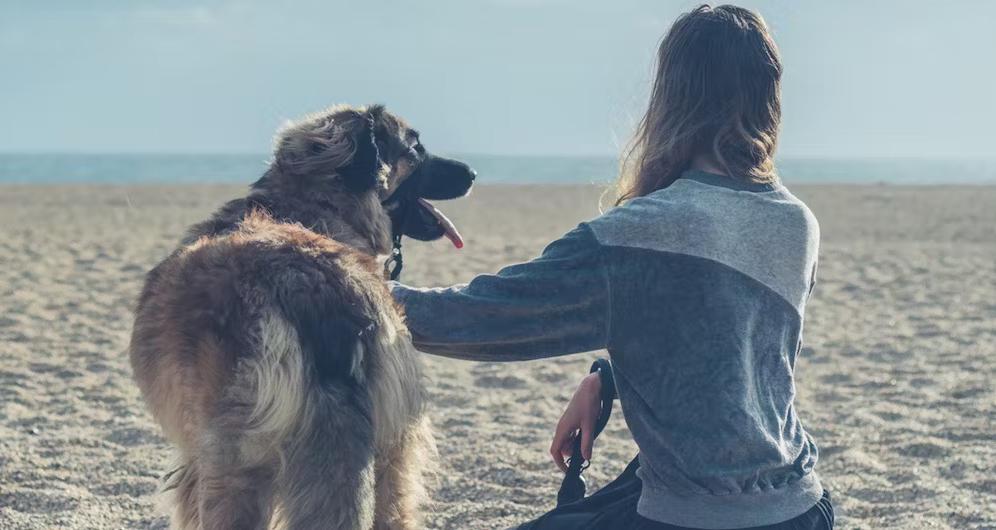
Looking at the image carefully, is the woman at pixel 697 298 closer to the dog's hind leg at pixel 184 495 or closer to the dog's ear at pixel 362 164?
the dog's hind leg at pixel 184 495

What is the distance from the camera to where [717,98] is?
2426mm

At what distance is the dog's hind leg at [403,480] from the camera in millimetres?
2752

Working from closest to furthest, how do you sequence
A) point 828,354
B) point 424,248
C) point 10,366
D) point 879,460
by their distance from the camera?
point 879,460
point 10,366
point 828,354
point 424,248

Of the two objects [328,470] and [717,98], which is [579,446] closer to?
[328,470]

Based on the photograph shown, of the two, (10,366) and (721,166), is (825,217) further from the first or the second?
(721,166)

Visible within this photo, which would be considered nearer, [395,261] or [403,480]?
[403,480]

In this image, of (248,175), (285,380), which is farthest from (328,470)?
(248,175)

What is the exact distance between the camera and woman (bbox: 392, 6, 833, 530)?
2.31 m

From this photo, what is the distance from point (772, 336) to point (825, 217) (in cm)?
1854

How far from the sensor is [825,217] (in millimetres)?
20109

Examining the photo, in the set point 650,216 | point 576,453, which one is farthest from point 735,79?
point 576,453

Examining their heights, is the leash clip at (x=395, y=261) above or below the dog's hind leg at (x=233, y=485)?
above

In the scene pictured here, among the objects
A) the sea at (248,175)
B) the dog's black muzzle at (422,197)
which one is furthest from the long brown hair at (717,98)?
the sea at (248,175)

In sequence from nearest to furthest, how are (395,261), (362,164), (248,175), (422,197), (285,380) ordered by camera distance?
(285,380) < (362,164) < (395,261) < (422,197) < (248,175)
